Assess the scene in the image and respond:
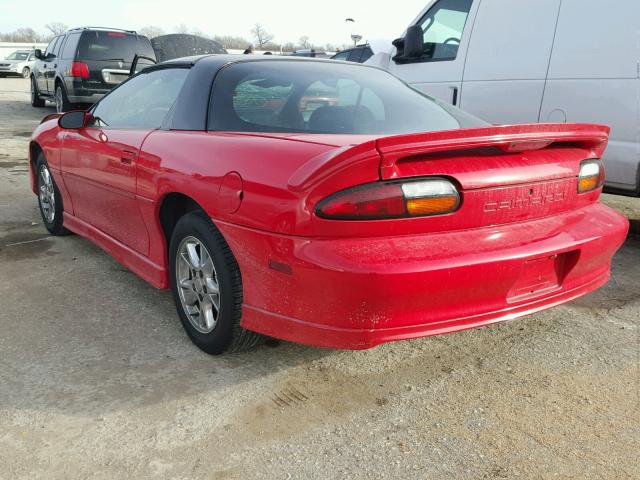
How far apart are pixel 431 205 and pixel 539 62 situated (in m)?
2.98

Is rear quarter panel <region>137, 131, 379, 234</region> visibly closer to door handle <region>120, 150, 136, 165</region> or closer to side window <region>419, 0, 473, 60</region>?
door handle <region>120, 150, 136, 165</region>

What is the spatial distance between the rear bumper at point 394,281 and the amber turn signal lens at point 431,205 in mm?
89

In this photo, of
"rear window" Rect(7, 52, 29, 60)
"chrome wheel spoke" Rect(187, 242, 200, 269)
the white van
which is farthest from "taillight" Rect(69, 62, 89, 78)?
"rear window" Rect(7, 52, 29, 60)

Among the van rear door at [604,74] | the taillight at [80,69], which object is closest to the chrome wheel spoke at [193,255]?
the van rear door at [604,74]

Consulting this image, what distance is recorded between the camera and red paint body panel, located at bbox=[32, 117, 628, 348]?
213 cm

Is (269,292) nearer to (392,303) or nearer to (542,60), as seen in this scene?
(392,303)

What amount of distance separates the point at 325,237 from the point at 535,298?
36.9 inches

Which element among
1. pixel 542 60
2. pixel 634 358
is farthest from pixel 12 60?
pixel 634 358

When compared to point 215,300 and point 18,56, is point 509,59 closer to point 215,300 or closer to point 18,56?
point 215,300

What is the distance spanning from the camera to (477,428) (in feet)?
7.32

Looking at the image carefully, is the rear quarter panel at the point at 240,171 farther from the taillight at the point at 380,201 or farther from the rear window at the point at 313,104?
the rear window at the point at 313,104

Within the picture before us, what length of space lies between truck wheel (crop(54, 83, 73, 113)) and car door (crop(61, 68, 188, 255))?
8.93 m

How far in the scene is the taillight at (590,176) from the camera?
266cm

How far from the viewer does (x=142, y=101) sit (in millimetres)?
3588
